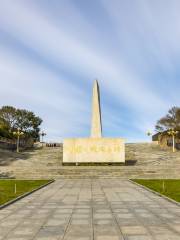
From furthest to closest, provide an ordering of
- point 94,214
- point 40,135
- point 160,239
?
point 40,135
point 94,214
point 160,239

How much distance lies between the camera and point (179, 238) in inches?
342

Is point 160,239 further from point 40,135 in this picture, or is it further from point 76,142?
point 40,135

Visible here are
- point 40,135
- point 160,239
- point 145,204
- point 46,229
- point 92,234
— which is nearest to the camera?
point 160,239

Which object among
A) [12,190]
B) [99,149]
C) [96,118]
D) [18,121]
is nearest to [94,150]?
[99,149]

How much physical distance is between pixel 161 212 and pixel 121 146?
32.4 m

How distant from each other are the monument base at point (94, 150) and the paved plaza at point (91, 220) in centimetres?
2860

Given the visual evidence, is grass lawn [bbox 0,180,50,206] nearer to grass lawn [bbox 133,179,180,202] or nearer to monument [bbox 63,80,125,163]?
grass lawn [bbox 133,179,180,202]

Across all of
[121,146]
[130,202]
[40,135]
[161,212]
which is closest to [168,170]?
[121,146]

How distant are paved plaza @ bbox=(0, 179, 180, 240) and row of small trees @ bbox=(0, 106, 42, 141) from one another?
217 ft

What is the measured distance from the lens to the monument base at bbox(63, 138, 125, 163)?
4528 centimetres

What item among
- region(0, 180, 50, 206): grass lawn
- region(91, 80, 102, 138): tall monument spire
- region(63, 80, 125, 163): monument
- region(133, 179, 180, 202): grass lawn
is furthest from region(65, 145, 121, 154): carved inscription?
region(0, 180, 50, 206): grass lawn

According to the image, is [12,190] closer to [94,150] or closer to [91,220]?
[91,220]

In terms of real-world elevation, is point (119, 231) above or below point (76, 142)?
below

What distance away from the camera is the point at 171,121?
75.0m
